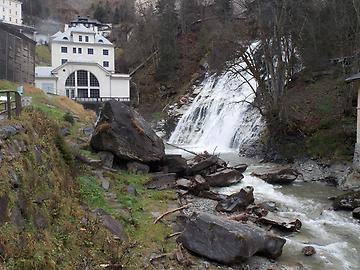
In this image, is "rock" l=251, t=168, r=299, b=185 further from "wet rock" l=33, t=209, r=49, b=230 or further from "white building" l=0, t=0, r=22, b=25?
"white building" l=0, t=0, r=22, b=25

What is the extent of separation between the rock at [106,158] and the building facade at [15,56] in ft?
58.2

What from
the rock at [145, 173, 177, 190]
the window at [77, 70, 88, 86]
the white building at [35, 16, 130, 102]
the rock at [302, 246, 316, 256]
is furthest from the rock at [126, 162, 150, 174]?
the window at [77, 70, 88, 86]

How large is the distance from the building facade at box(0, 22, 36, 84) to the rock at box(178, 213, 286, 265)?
25.6 metres

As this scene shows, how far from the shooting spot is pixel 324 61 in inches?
1133

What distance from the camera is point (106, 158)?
16.6 meters

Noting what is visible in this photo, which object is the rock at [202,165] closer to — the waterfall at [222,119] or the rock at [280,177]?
the rock at [280,177]

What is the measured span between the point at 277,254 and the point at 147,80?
4790 cm

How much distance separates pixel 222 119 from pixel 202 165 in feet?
47.9

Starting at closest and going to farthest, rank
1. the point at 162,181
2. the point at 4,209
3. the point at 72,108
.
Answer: the point at 4,209, the point at 162,181, the point at 72,108

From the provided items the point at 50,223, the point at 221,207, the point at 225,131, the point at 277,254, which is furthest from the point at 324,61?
the point at 50,223

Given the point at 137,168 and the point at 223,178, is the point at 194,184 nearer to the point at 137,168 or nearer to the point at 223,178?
the point at 223,178

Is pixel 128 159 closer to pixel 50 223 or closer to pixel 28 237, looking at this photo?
pixel 50 223

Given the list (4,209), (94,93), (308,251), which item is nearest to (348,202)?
(308,251)

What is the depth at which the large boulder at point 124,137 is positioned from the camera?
1703 centimetres
